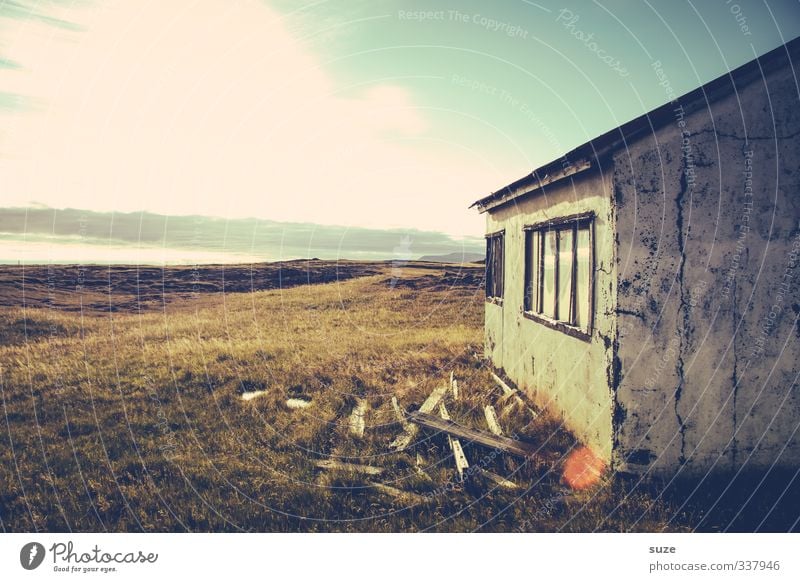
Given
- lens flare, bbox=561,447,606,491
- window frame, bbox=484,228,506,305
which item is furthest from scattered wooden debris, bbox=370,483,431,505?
window frame, bbox=484,228,506,305

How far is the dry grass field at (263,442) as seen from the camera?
5.18 meters

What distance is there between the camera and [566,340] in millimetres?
7117

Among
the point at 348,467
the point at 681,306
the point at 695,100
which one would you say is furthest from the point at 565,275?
the point at 348,467

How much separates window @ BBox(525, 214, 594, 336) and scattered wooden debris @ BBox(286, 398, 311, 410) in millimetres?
4242

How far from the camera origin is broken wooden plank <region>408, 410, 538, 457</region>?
6199 millimetres

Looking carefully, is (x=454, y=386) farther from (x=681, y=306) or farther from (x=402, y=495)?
(x=681, y=306)

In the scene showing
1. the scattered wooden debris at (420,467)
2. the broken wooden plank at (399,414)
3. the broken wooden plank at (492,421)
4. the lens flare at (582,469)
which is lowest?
the scattered wooden debris at (420,467)

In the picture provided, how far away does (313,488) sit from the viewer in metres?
5.74

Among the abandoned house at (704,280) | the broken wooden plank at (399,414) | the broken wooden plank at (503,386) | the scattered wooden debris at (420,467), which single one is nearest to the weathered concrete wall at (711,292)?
the abandoned house at (704,280)

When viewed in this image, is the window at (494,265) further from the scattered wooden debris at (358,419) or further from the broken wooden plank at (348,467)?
the broken wooden plank at (348,467)

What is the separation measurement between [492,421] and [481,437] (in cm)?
91

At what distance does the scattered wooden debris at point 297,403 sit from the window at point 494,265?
4.79 m
